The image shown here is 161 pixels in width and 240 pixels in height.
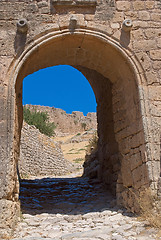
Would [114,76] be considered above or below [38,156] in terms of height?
above

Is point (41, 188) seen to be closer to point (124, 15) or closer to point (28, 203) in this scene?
point (28, 203)

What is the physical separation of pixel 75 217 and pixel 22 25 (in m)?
3.59

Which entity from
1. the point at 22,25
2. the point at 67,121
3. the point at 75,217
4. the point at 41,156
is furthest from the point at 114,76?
the point at 67,121

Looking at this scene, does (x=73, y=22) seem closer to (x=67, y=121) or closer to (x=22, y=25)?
(x=22, y=25)

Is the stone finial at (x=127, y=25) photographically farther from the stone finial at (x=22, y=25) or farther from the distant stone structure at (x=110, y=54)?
the stone finial at (x=22, y=25)

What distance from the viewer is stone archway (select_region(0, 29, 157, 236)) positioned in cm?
458

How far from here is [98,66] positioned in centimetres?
590

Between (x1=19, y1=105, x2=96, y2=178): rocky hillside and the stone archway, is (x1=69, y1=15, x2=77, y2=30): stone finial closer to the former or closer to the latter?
the stone archway

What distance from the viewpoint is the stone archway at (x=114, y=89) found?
15.0 ft

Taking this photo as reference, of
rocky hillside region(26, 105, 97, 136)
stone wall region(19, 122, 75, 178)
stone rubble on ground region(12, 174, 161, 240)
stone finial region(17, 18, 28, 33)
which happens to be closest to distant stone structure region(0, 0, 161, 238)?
stone finial region(17, 18, 28, 33)

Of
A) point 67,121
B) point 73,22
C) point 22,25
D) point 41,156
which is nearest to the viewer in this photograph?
point 22,25

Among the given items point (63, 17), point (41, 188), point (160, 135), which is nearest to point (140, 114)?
point (160, 135)

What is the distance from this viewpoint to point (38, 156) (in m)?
12.9

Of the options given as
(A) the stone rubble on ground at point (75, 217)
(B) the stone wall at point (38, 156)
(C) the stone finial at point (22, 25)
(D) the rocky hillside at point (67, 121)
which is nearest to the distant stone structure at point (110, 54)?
(C) the stone finial at point (22, 25)
